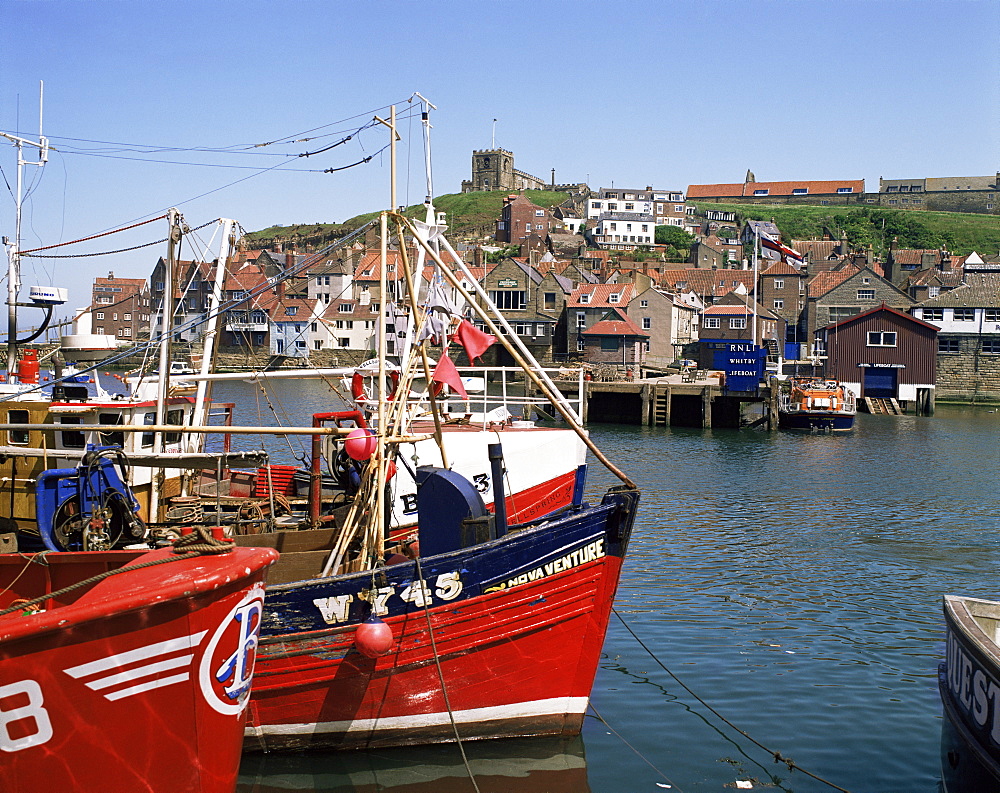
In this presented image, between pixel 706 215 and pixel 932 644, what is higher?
pixel 706 215

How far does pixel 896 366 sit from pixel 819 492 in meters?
38.9

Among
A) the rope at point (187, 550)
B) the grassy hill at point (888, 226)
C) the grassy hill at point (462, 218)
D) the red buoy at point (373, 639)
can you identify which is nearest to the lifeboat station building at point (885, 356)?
the red buoy at point (373, 639)

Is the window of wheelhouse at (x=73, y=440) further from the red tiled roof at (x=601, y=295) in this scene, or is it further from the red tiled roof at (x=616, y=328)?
the red tiled roof at (x=601, y=295)

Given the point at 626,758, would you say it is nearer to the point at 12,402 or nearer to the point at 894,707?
the point at 894,707

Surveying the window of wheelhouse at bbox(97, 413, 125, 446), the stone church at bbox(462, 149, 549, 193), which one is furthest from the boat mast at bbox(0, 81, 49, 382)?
the stone church at bbox(462, 149, 549, 193)

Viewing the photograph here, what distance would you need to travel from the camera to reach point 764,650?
15.0 metres

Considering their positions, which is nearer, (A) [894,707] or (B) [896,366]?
(A) [894,707]

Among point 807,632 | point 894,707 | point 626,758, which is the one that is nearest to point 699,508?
point 807,632

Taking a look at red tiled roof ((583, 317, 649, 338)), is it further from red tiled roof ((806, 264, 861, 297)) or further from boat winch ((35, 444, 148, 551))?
boat winch ((35, 444, 148, 551))

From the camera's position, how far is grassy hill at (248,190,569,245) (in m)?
164

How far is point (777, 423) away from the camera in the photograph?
173 feet

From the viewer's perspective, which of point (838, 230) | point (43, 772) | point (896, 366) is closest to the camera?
point (43, 772)

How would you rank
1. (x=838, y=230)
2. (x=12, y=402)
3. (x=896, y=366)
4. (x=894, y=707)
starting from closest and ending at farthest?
(x=894, y=707), (x=12, y=402), (x=896, y=366), (x=838, y=230)

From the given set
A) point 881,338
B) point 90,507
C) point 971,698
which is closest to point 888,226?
point 881,338
